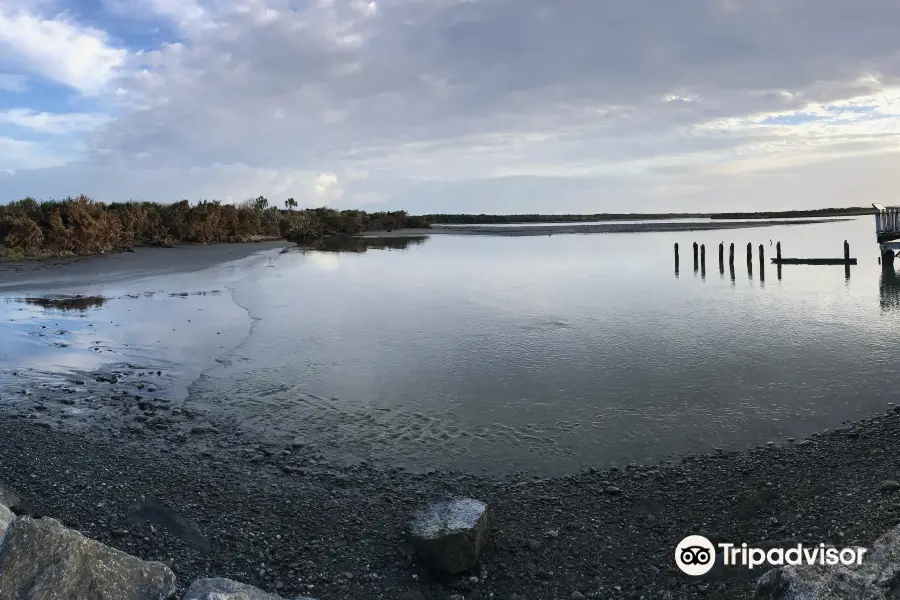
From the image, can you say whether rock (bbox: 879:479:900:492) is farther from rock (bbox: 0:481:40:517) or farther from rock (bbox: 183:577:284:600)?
rock (bbox: 0:481:40:517)

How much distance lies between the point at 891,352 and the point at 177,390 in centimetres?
1408

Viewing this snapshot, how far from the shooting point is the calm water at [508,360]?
8.84m

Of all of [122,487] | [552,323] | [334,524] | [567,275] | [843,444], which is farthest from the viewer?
[567,275]

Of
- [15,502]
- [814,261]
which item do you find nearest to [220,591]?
[15,502]

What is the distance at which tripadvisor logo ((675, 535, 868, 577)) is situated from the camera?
511 centimetres

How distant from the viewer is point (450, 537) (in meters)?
5.34

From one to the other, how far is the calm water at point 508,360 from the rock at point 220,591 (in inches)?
146

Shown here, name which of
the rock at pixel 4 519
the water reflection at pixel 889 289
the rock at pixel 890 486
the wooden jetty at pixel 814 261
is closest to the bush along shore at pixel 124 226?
the rock at pixel 4 519

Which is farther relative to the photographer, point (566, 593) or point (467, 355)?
point (467, 355)

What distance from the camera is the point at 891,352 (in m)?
13.3

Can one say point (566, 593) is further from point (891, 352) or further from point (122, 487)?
point (891, 352)

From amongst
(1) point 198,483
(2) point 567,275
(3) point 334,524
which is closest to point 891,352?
(3) point 334,524

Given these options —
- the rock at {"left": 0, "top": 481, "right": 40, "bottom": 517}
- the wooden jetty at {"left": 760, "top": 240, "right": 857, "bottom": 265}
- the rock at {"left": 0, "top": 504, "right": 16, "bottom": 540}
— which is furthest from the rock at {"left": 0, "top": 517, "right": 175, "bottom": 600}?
the wooden jetty at {"left": 760, "top": 240, "right": 857, "bottom": 265}

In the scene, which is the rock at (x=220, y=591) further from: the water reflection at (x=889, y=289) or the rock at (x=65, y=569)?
the water reflection at (x=889, y=289)
